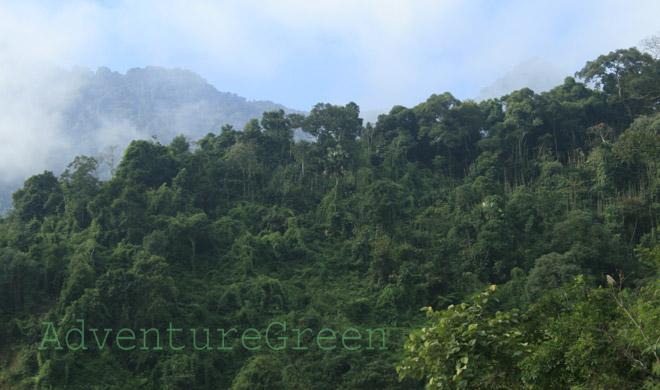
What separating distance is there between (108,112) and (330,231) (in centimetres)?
5216

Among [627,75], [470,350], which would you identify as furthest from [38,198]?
[627,75]

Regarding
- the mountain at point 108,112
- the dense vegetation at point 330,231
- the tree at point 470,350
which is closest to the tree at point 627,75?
the dense vegetation at point 330,231

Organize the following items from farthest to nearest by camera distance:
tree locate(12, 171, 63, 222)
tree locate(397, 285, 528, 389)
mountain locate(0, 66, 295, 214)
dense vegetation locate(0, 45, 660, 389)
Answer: mountain locate(0, 66, 295, 214) → tree locate(12, 171, 63, 222) → dense vegetation locate(0, 45, 660, 389) → tree locate(397, 285, 528, 389)

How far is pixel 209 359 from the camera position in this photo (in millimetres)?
16953

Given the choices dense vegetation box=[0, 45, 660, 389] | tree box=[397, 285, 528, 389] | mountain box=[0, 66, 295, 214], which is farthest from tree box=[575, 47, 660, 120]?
mountain box=[0, 66, 295, 214]

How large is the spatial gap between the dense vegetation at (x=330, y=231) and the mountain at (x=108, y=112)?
912 inches

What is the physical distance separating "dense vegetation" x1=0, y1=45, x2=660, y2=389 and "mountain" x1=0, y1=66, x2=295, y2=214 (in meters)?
23.2

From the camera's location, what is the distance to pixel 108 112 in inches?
2640

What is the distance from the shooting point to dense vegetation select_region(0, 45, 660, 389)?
17.0 meters

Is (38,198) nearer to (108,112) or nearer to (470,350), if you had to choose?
(470,350)

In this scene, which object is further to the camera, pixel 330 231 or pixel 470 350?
pixel 330 231

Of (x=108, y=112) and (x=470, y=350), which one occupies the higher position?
(x=108, y=112)

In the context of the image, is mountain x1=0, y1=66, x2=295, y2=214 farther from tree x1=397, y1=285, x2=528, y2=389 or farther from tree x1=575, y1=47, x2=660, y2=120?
tree x1=397, y1=285, x2=528, y2=389

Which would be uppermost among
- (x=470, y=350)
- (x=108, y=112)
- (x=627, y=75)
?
(x=108, y=112)
